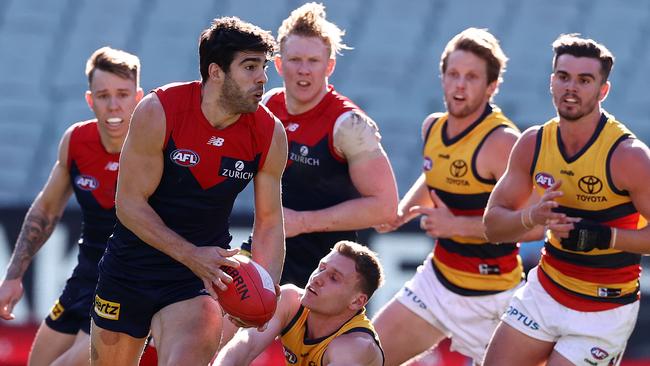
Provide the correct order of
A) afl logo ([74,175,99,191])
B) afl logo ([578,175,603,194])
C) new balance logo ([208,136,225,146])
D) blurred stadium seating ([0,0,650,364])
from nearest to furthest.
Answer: new balance logo ([208,136,225,146]) < afl logo ([578,175,603,194]) < afl logo ([74,175,99,191]) < blurred stadium seating ([0,0,650,364])

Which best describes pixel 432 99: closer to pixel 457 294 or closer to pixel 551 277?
pixel 457 294

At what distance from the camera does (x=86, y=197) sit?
7.97 metres

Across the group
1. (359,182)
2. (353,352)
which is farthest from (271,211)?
(359,182)

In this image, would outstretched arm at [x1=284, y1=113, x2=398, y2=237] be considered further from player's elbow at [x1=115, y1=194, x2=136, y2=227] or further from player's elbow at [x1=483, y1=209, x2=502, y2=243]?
player's elbow at [x1=115, y1=194, x2=136, y2=227]

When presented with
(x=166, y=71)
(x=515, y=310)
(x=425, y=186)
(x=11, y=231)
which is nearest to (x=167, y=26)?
(x=166, y=71)

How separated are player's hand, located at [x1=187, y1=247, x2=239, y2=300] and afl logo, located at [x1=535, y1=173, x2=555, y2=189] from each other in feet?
6.86

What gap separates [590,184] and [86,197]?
3151 millimetres

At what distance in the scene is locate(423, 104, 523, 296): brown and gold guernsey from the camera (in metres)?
8.20

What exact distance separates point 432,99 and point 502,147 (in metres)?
4.65

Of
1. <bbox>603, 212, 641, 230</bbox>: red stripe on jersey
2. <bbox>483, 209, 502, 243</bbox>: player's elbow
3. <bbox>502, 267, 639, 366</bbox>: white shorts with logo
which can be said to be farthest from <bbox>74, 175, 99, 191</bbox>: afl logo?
<bbox>603, 212, 641, 230</bbox>: red stripe on jersey

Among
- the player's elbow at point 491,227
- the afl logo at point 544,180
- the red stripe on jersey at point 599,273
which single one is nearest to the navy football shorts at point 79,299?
the player's elbow at point 491,227

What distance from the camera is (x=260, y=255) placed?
21.4 feet

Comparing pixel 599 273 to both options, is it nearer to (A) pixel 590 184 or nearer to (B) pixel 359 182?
(A) pixel 590 184

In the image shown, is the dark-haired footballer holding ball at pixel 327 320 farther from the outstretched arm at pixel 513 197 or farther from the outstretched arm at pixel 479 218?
the outstretched arm at pixel 479 218
